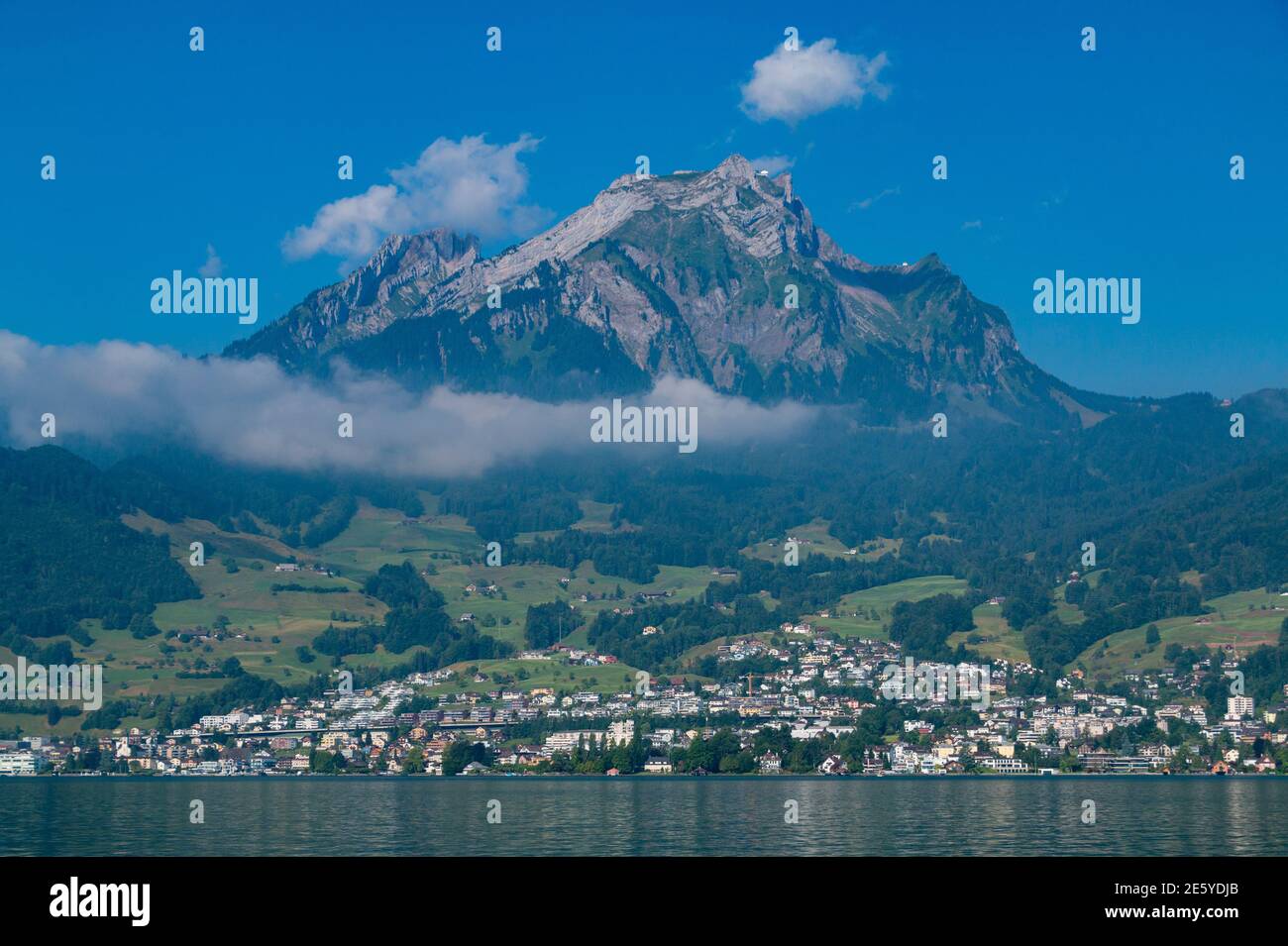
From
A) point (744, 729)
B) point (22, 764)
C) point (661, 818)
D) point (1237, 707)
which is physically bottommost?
point (22, 764)

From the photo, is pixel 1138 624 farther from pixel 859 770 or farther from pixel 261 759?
pixel 261 759

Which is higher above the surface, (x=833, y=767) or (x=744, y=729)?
(x=744, y=729)

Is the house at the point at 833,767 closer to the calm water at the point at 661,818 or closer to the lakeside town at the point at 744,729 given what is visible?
the lakeside town at the point at 744,729

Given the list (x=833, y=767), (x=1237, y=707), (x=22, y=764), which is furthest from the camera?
(x=1237, y=707)

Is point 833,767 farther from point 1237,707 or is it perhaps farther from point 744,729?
point 1237,707

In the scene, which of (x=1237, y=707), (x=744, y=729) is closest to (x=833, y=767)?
(x=744, y=729)

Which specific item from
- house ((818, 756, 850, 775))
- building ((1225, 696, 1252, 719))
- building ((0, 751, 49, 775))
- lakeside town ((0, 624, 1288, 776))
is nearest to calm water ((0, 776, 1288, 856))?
house ((818, 756, 850, 775))
